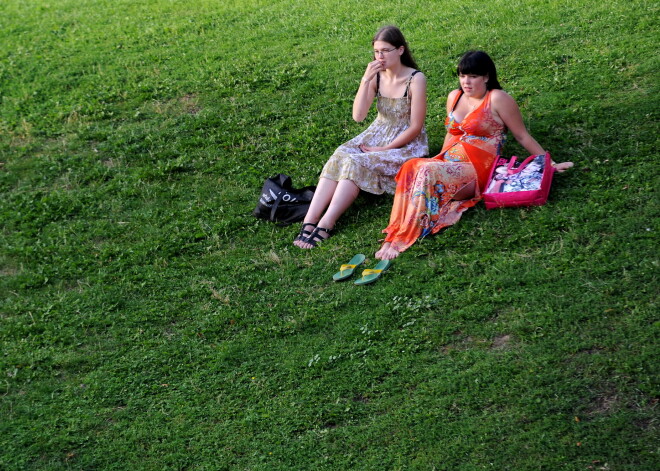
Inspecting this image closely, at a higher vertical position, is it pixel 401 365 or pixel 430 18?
pixel 430 18

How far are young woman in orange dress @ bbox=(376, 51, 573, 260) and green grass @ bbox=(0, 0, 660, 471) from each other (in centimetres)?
Answer: 18

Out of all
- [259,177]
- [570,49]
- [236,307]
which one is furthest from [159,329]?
[570,49]

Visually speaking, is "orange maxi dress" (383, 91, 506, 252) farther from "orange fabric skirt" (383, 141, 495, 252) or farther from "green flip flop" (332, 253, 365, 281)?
"green flip flop" (332, 253, 365, 281)

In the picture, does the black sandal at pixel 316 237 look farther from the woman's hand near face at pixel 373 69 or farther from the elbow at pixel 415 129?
the woman's hand near face at pixel 373 69

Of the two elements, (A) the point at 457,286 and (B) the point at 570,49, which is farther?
(B) the point at 570,49

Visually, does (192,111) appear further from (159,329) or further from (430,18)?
(159,329)

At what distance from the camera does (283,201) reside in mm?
7473

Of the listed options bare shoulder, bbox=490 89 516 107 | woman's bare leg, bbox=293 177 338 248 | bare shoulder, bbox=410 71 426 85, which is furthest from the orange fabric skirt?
bare shoulder, bbox=410 71 426 85

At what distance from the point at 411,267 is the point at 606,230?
1.55 metres

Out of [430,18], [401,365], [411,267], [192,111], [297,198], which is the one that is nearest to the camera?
[401,365]

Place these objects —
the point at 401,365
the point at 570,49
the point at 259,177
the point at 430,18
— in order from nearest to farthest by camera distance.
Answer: the point at 401,365
the point at 259,177
the point at 570,49
the point at 430,18

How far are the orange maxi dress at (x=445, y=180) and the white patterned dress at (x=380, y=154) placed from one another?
410 millimetres

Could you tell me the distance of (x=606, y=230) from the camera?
19.5ft

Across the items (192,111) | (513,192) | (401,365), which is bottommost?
(401,365)
